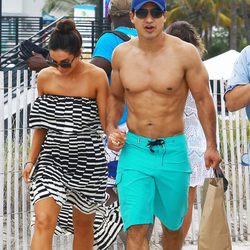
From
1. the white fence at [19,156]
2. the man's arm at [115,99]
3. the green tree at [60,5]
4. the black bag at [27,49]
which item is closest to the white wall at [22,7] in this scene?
the green tree at [60,5]

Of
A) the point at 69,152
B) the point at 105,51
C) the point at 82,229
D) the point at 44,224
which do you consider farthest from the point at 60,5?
the point at 44,224

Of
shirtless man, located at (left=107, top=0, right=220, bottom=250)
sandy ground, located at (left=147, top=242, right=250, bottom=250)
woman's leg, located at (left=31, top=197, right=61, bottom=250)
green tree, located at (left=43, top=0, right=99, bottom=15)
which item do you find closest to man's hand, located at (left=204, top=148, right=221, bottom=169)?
shirtless man, located at (left=107, top=0, right=220, bottom=250)

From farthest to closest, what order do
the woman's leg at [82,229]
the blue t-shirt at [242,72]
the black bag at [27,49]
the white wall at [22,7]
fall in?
the white wall at [22,7], the black bag at [27,49], the woman's leg at [82,229], the blue t-shirt at [242,72]

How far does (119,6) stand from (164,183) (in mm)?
1707

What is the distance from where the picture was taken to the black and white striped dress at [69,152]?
690 cm

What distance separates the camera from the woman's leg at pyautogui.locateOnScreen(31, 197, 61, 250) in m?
6.70

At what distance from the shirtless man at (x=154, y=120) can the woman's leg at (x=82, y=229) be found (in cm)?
84

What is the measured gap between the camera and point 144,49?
21.5 feet

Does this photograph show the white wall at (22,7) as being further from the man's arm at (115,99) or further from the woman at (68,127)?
the man's arm at (115,99)

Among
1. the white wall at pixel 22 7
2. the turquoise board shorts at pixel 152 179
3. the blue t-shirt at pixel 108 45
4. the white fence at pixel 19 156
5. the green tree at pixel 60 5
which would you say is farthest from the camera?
the white wall at pixel 22 7

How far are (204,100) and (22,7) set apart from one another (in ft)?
199

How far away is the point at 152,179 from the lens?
6.48 metres

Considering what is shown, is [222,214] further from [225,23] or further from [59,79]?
[225,23]

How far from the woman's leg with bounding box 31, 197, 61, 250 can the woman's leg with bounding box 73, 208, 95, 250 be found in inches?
20.3
